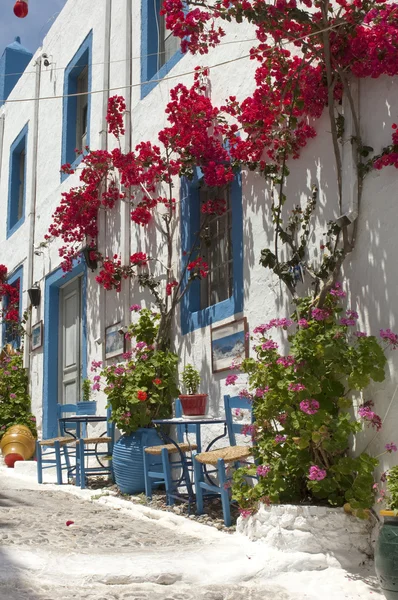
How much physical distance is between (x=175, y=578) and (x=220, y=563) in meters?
0.31

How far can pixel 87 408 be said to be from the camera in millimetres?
8297

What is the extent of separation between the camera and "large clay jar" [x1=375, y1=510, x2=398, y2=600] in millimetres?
3281

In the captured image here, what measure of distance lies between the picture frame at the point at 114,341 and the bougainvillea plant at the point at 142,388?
976 millimetres

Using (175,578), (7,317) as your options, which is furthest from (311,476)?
(7,317)

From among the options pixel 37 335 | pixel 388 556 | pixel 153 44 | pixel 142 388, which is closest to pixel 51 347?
pixel 37 335

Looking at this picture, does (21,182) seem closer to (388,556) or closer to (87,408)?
(87,408)

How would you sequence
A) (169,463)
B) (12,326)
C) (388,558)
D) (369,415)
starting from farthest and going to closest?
(12,326) → (169,463) → (369,415) → (388,558)

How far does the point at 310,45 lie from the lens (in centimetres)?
479

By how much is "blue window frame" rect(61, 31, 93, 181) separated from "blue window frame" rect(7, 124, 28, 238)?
2.55 m

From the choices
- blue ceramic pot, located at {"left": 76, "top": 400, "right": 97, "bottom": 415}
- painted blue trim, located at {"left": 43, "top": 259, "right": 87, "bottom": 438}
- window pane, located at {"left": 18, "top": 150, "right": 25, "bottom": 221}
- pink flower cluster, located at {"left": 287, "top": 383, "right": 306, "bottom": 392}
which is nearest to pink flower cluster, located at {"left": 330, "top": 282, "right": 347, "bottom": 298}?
pink flower cluster, located at {"left": 287, "top": 383, "right": 306, "bottom": 392}

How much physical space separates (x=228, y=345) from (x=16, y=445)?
4.36 meters

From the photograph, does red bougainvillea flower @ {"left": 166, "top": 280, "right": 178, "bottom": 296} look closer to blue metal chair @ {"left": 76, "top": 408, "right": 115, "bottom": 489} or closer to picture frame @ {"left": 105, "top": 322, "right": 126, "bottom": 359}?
picture frame @ {"left": 105, "top": 322, "right": 126, "bottom": 359}

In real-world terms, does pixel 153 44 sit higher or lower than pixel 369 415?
higher

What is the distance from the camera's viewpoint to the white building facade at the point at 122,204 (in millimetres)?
4586
